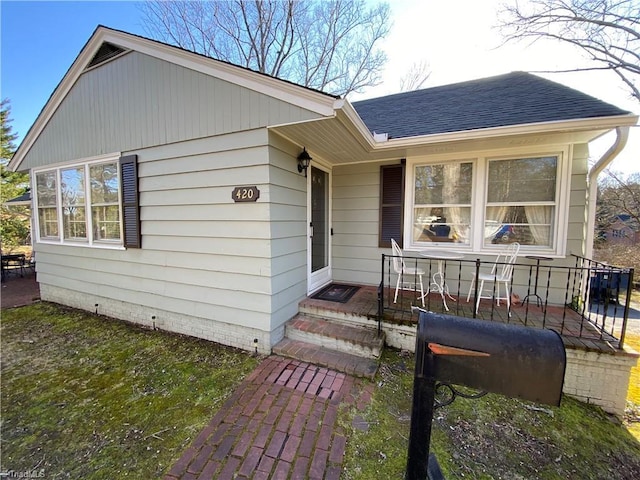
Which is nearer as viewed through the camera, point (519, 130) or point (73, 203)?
point (519, 130)

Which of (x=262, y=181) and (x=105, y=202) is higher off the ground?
(x=262, y=181)

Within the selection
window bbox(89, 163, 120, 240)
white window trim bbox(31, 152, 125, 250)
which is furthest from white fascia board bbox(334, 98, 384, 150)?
window bbox(89, 163, 120, 240)

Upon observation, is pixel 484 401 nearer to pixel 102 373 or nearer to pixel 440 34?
pixel 102 373

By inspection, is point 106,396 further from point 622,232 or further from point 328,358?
point 622,232

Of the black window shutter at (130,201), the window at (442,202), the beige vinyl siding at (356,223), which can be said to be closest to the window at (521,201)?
the window at (442,202)

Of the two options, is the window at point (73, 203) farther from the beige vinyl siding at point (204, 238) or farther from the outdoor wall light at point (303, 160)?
the outdoor wall light at point (303, 160)

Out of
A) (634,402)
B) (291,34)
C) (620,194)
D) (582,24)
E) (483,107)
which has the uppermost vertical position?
(291,34)

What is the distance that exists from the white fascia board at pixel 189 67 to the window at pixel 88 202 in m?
→ 1.20

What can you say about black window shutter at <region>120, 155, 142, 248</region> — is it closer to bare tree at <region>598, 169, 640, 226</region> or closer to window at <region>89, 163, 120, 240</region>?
window at <region>89, 163, 120, 240</region>

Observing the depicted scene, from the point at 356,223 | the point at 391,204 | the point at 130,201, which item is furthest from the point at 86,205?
the point at 391,204

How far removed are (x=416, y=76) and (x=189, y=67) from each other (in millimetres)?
10852

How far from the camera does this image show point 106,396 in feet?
8.43

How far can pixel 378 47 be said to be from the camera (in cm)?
1041

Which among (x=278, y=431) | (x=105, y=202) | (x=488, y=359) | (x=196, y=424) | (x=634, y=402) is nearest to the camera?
(x=488, y=359)
